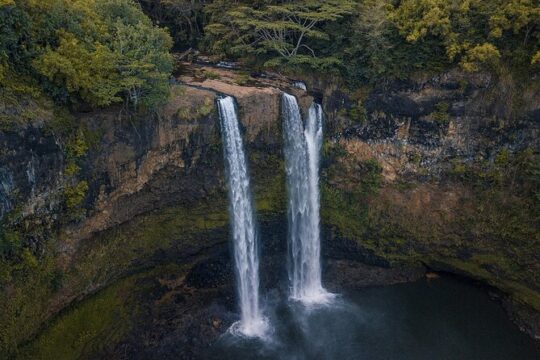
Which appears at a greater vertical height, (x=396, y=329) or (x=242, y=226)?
(x=242, y=226)

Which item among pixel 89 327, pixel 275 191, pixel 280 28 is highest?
pixel 280 28

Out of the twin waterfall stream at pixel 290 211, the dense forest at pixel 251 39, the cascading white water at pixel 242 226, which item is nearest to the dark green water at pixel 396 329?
the cascading white water at pixel 242 226

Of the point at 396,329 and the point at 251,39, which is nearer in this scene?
the point at 396,329

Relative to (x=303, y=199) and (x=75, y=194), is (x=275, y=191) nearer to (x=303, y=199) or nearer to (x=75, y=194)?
(x=303, y=199)

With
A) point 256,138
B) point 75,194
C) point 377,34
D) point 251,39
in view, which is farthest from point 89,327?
point 377,34

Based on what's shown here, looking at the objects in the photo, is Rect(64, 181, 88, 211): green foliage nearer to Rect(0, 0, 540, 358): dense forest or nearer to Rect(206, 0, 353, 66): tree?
Rect(0, 0, 540, 358): dense forest

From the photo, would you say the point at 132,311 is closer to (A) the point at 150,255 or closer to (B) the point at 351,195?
(A) the point at 150,255
